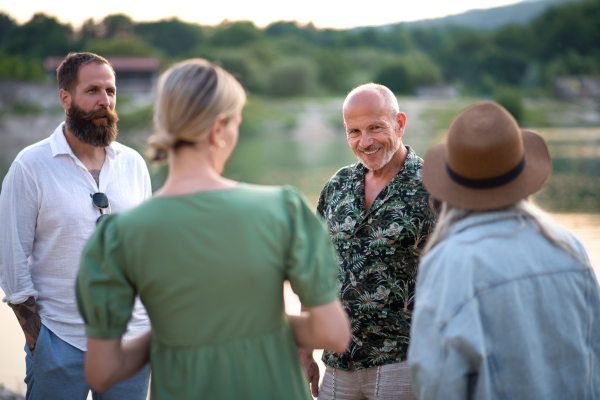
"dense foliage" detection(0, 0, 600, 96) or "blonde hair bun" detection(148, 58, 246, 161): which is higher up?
"dense foliage" detection(0, 0, 600, 96)

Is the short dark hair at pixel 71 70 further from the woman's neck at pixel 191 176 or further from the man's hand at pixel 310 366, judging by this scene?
the man's hand at pixel 310 366

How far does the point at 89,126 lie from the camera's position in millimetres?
2617

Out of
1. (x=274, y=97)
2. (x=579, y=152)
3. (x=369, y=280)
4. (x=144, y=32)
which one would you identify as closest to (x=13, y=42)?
(x=144, y=32)

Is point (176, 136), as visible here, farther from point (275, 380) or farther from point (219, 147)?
point (275, 380)

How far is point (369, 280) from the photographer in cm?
253

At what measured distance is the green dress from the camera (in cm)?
134

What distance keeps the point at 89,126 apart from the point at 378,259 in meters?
1.49

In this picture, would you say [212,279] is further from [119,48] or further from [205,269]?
[119,48]

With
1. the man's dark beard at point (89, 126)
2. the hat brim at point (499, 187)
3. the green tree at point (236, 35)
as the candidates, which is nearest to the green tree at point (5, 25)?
the green tree at point (236, 35)

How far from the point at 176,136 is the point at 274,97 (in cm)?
5892

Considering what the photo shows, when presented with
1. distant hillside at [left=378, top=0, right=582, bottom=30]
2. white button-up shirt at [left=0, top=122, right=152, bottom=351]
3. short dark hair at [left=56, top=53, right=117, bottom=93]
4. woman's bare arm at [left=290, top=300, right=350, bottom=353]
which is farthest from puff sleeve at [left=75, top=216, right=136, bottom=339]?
distant hillside at [left=378, top=0, right=582, bottom=30]

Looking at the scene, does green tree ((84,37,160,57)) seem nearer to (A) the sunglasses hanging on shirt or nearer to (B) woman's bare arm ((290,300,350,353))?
(A) the sunglasses hanging on shirt

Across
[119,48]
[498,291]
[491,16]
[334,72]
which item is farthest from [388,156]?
[491,16]

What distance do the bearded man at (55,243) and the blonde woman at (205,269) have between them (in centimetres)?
115
